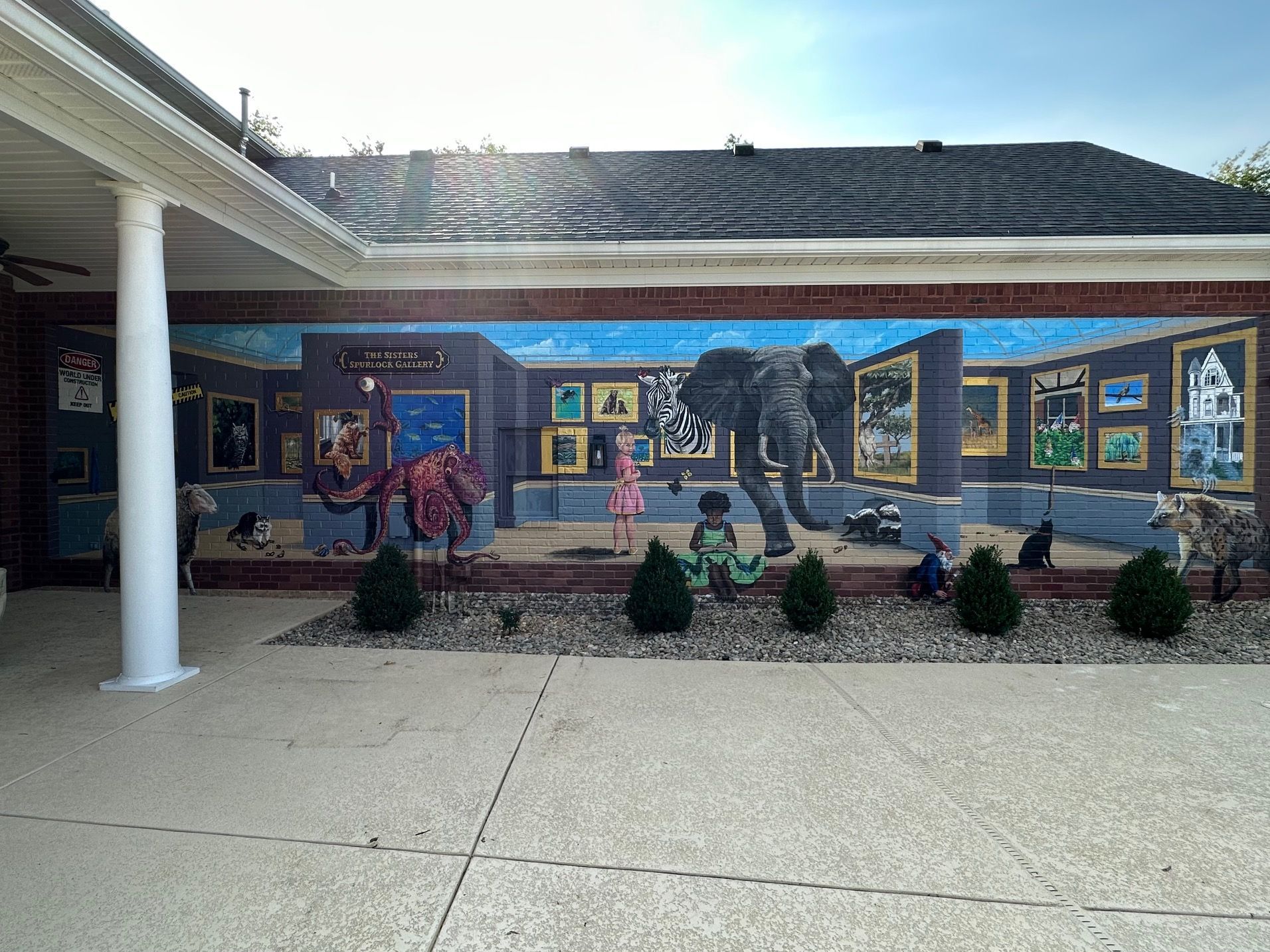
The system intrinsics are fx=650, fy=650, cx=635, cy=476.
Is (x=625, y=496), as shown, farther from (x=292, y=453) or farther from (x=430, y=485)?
(x=292, y=453)

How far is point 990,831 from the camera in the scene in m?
3.04

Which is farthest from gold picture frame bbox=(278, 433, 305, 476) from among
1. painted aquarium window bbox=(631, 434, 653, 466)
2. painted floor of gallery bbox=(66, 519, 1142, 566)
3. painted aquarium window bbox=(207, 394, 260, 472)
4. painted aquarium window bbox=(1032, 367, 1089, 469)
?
painted aquarium window bbox=(1032, 367, 1089, 469)

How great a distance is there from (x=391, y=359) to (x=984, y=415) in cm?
685

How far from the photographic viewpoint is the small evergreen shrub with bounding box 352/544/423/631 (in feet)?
20.5

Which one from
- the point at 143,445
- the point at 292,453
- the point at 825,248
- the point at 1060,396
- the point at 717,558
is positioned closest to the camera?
the point at 143,445

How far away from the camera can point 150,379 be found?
470cm

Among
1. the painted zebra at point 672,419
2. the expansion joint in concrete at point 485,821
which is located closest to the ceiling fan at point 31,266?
the expansion joint in concrete at point 485,821

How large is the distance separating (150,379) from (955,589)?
726 centimetres

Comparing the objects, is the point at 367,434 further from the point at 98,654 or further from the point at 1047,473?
the point at 1047,473

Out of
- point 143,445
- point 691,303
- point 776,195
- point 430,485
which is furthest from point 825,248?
point 143,445

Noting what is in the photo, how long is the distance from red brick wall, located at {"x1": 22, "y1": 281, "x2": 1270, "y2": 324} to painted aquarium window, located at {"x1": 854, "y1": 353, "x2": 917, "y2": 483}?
648 mm

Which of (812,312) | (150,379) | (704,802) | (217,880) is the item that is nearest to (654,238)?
(812,312)

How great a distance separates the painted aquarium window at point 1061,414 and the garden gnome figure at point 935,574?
1.56 meters

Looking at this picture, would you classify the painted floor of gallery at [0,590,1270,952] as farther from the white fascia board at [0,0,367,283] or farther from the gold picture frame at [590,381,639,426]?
the white fascia board at [0,0,367,283]
